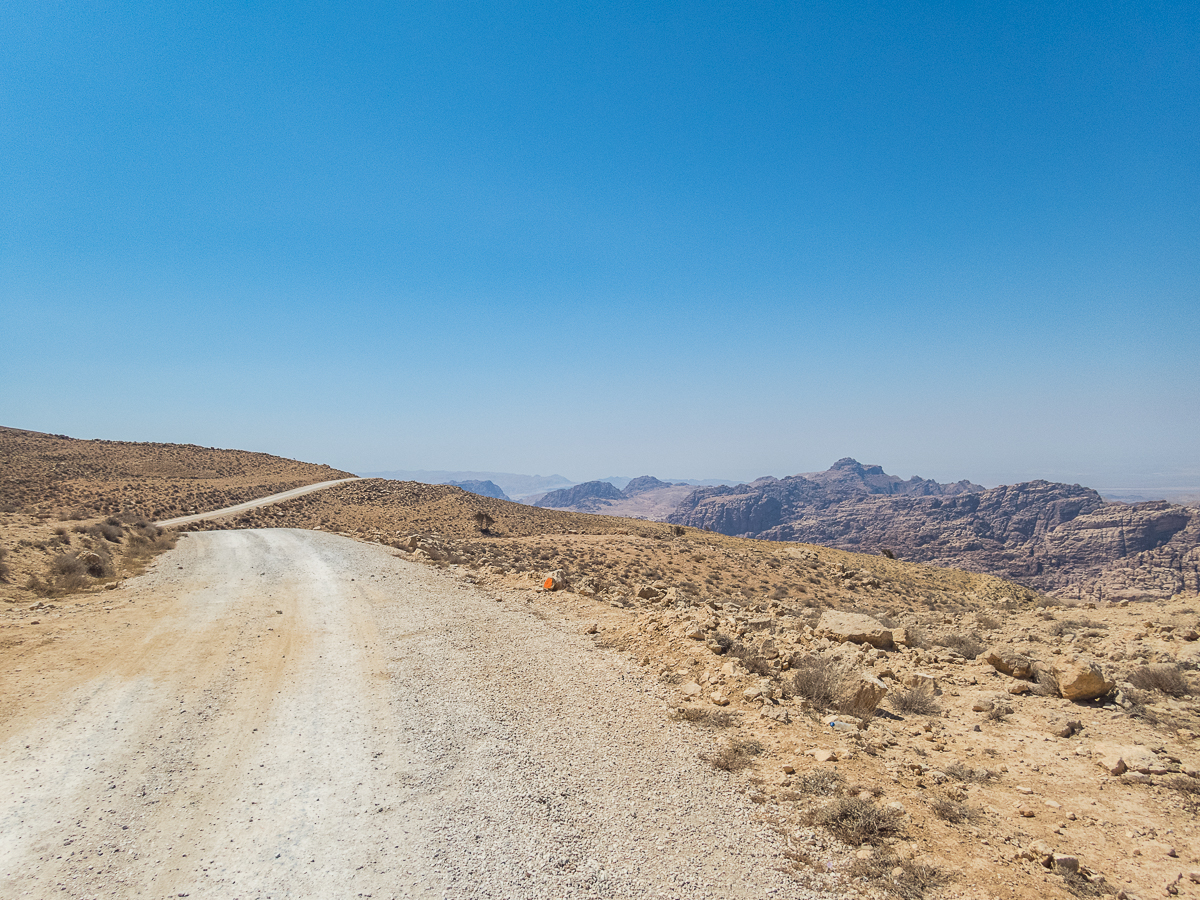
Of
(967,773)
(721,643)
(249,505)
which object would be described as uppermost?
(249,505)

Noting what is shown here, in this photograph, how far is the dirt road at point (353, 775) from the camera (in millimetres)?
4852

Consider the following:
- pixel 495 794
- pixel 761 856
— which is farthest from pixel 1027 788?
pixel 495 794

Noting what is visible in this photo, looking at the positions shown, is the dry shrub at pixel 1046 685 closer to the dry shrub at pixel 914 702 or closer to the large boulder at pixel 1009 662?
the large boulder at pixel 1009 662

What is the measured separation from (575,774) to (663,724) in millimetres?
2032

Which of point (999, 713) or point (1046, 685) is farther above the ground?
point (1046, 685)

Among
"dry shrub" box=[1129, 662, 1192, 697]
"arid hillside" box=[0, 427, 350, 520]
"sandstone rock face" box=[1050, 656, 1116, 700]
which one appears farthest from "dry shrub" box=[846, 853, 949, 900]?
"arid hillside" box=[0, 427, 350, 520]

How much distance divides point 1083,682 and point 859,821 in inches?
232

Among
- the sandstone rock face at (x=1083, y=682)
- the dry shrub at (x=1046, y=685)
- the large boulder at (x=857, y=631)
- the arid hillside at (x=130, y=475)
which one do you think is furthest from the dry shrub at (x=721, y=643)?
the arid hillside at (x=130, y=475)

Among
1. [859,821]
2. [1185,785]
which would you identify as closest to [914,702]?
[1185,785]

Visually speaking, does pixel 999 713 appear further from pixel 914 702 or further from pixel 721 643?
pixel 721 643

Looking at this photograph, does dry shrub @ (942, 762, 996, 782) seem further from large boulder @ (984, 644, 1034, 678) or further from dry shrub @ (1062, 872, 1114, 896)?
large boulder @ (984, 644, 1034, 678)

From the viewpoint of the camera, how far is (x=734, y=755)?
7012 mm

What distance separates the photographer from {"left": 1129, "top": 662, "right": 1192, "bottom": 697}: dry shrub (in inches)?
328

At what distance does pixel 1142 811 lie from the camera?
5613 mm
